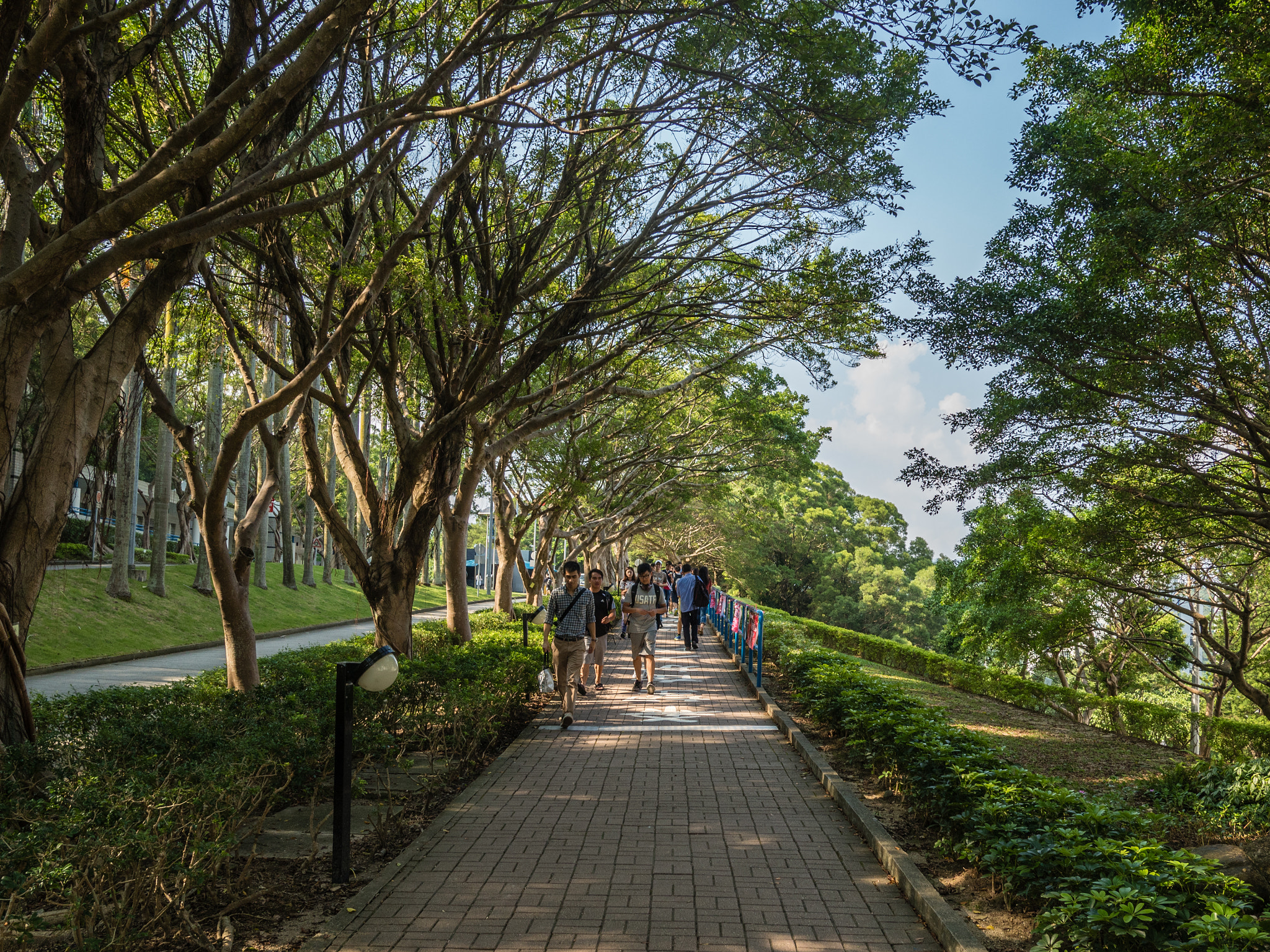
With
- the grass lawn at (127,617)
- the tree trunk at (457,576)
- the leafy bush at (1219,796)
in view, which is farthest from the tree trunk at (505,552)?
the leafy bush at (1219,796)

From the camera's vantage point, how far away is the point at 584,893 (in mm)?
4789

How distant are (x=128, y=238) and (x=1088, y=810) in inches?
240

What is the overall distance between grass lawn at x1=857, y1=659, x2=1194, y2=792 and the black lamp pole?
4729 mm

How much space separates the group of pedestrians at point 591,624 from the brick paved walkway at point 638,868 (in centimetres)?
161

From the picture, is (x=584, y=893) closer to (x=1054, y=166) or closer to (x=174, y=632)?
(x=1054, y=166)

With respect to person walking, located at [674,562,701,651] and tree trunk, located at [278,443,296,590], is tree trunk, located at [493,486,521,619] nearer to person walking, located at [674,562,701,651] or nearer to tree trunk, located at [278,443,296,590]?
person walking, located at [674,562,701,651]

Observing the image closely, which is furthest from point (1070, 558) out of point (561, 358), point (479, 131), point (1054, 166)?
point (479, 131)

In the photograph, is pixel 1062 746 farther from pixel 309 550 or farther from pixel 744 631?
pixel 309 550

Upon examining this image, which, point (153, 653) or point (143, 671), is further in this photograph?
point (153, 653)

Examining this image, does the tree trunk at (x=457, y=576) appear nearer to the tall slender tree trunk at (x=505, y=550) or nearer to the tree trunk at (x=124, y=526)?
the tall slender tree trunk at (x=505, y=550)

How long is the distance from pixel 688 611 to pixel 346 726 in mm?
15094

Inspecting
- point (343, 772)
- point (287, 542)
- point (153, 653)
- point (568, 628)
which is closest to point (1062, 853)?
point (343, 772)

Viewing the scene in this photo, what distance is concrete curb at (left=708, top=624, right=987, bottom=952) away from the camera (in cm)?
415

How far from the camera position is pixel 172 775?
4582mm
